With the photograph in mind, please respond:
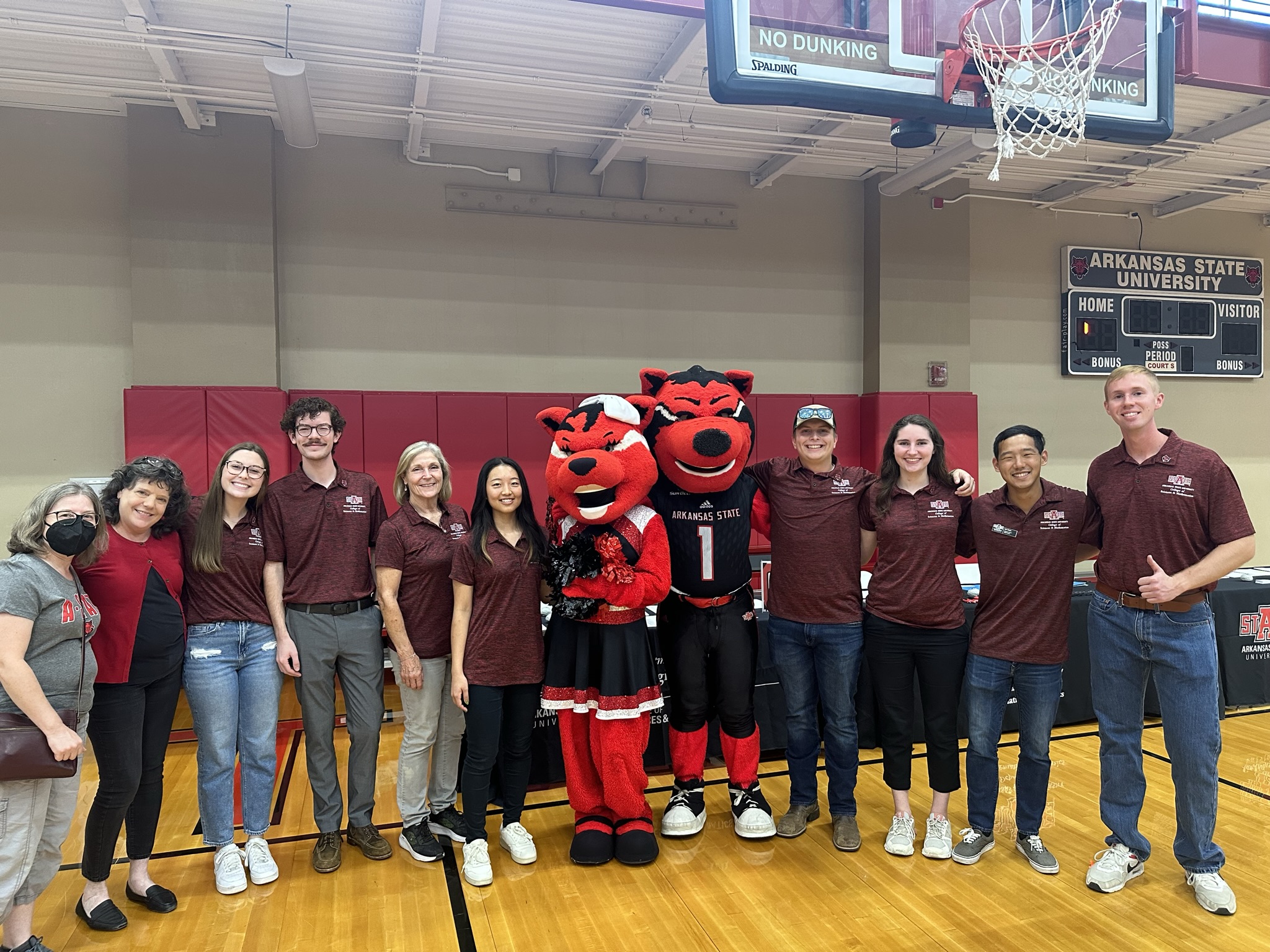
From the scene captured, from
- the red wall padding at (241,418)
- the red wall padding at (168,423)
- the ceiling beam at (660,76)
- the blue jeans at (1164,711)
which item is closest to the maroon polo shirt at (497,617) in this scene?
the blue jeans at (1164,711)

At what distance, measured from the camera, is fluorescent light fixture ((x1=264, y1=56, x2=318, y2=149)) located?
439cm

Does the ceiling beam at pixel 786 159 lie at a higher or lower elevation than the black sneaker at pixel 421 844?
higher

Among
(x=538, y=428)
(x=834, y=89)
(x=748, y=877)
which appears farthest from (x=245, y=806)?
(x=538, y=428)

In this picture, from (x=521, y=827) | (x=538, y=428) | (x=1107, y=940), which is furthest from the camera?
(x=538, y=428)

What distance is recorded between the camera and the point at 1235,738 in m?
4.34

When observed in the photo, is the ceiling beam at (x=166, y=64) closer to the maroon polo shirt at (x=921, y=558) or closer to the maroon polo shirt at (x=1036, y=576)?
the maroon polo shirt at (x=921, y=558)

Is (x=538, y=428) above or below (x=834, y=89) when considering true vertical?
below

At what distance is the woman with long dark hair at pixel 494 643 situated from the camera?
292 cm

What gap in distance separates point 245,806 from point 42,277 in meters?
4.32

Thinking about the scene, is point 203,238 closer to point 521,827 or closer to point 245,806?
point 245,806

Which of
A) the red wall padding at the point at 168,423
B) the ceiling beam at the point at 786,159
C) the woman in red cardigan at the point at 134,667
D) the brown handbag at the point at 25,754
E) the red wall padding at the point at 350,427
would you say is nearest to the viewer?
the brown handbag at the point at 25,754

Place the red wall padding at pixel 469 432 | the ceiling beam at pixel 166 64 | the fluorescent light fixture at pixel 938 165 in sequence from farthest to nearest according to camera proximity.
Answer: the red wall padding at pixel 469 432 < the fluorescent light fixture at pixel 938 165 < the ceiling beam at pixel 166 64

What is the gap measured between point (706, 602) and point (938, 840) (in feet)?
3.86

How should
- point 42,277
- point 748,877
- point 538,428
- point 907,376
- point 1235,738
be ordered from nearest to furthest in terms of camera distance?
point 748,877
point 1235,738
point 42,277
point 538,428
point 907,376
